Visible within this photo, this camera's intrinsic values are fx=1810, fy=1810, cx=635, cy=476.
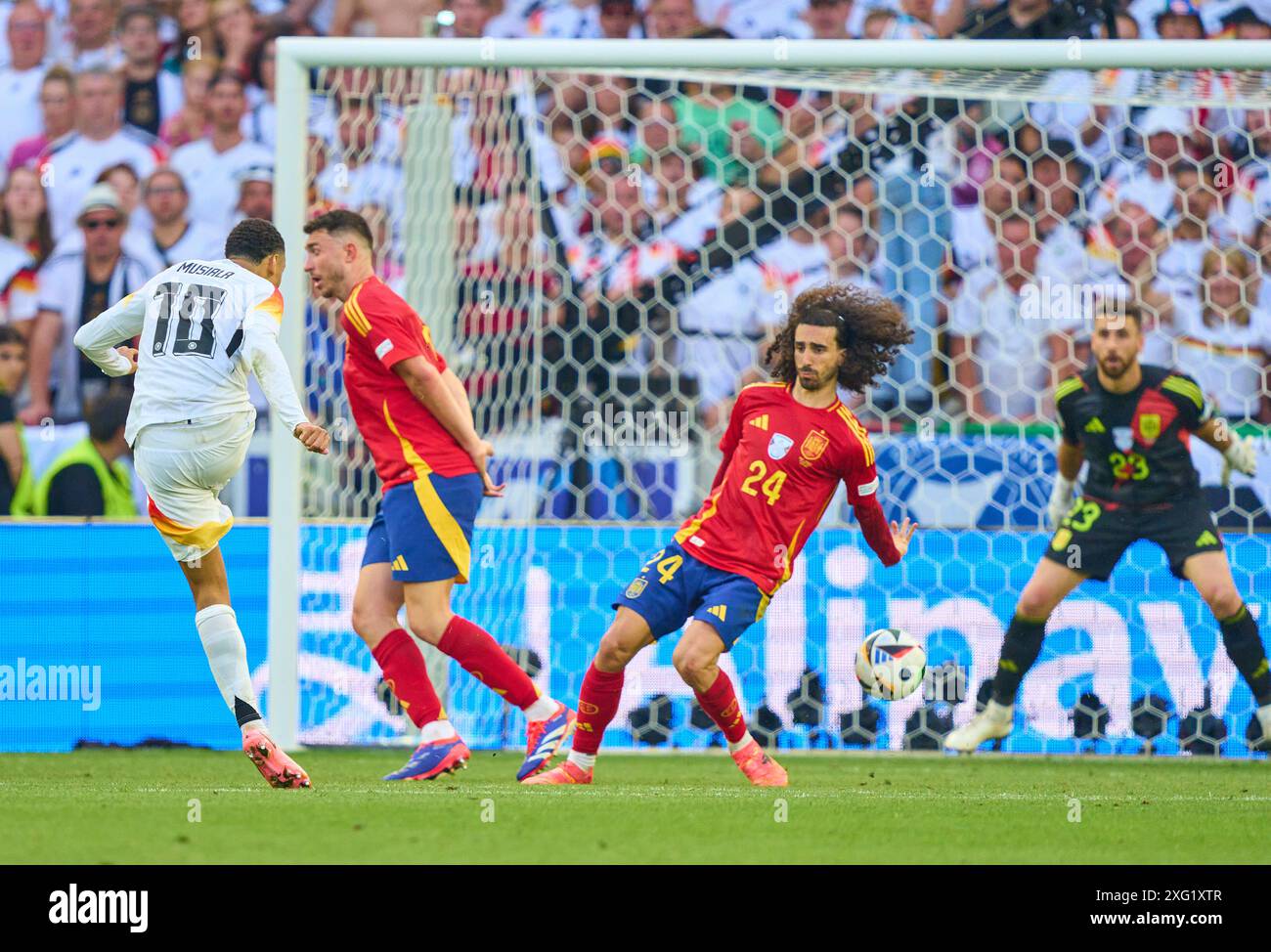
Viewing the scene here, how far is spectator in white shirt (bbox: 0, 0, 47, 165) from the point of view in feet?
37.4

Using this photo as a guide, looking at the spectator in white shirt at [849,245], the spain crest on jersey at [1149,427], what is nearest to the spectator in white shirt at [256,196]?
the spectator in white shirt at [849,245]

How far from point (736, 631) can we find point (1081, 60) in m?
3.21

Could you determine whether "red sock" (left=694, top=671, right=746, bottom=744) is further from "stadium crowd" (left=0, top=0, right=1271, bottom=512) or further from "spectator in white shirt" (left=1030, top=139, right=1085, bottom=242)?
"spectator in white shirt" (left=1030, top=139, right=1085, bottom=242)

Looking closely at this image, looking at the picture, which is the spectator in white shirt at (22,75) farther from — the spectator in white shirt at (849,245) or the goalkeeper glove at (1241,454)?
the goalkeeper glove at (1241,454)

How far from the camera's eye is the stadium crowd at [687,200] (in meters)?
8.95

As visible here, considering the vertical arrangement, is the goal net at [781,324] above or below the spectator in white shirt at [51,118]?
below

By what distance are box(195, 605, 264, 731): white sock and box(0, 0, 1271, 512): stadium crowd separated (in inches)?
98.6

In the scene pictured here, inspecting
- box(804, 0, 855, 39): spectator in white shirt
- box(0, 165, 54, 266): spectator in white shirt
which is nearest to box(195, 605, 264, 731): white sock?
box(0, 165, 54, 266): spectator in white shirt

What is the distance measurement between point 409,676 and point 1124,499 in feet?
10.5

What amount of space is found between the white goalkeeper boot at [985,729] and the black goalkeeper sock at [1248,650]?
3.06ft

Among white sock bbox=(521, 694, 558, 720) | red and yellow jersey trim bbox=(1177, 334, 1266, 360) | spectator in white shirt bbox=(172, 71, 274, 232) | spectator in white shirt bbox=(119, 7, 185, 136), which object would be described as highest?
spectator in white shirt bbox=(119, 7, 185, 136)

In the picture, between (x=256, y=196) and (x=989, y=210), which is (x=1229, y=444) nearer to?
(x=989, y=210)

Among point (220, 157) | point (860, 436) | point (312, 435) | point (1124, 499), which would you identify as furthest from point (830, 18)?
point (312, 435)
